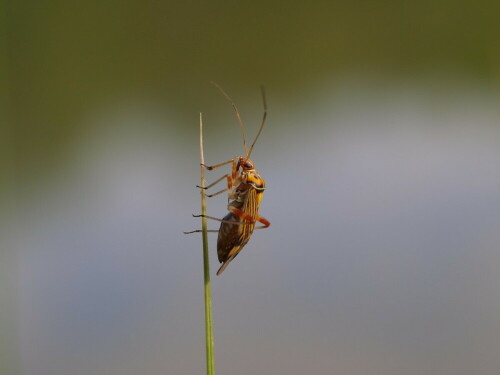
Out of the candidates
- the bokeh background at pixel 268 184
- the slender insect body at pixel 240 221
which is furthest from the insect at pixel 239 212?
the bokeh background at pixel 268 184

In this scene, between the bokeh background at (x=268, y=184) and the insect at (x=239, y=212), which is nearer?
the insect at (x=239, y=212)

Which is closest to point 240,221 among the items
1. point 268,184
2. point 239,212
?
point 239,212

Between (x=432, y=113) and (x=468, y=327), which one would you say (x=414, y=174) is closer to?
(x=432, y=113)

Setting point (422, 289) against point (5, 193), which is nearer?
point (5, 193)

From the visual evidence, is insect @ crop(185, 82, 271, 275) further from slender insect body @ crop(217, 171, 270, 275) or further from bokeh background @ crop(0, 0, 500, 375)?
bokeh background @ crop(0, 0, 500, 375)

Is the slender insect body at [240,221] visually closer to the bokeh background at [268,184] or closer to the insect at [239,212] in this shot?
the insect at [239,212]

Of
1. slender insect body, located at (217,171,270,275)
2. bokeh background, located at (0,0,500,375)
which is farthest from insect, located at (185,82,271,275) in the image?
bokeh background, located at (0,0,500,375)

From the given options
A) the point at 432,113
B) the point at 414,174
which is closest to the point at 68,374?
the point at 414,174

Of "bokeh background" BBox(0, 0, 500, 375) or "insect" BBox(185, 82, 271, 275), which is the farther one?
"bokeh background" BBox(0, 0, 500, 375)
